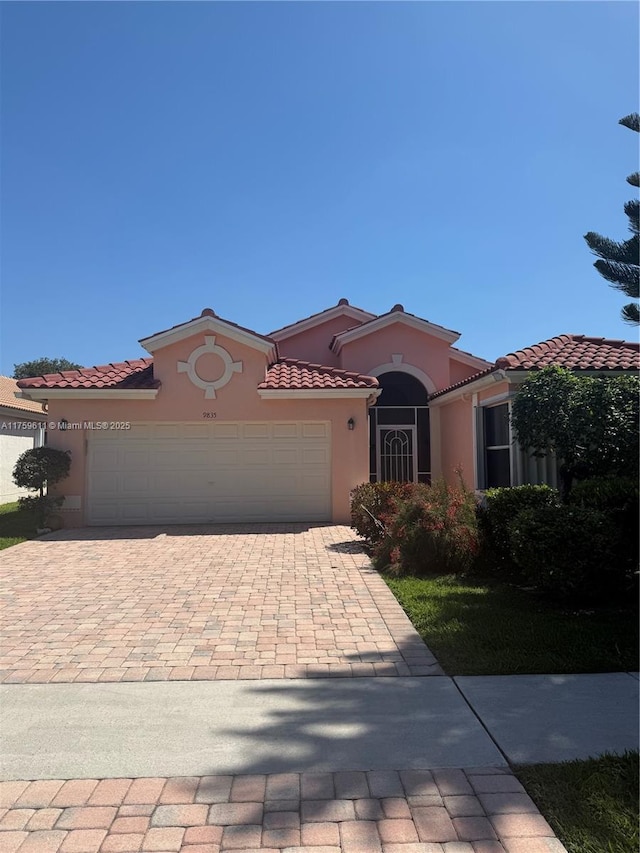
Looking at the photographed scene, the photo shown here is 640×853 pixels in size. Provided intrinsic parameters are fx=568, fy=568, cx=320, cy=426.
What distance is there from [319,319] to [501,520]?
12.6 m

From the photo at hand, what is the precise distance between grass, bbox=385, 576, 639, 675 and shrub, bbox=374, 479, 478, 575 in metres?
0.99

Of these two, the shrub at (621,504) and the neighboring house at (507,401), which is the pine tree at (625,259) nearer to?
the neighboring house at (507,401)

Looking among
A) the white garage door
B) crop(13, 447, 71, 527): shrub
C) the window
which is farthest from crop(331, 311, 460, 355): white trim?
crop(13, 447, 71, 527): shrub

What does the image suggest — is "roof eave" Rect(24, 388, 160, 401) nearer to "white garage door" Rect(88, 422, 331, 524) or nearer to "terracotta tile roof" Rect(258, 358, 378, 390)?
"white garage door" Rect(88, 422, 331, 524)

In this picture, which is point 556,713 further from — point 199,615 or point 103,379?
point 103,379

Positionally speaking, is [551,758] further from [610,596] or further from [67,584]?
[67,584]

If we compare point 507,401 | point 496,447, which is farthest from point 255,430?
point 507,401

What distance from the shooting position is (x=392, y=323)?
1772 cm

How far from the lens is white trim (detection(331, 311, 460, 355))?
57.3ft

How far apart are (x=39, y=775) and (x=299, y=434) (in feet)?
36.3

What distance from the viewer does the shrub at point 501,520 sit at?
8172mm

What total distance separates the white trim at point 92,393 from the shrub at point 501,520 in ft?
27.4

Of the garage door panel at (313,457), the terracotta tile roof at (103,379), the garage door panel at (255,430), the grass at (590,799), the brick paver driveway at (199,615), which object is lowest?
the grass at (590,799)

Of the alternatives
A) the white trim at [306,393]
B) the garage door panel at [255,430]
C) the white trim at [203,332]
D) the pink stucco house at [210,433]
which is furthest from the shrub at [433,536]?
the white trim at [203,332]
